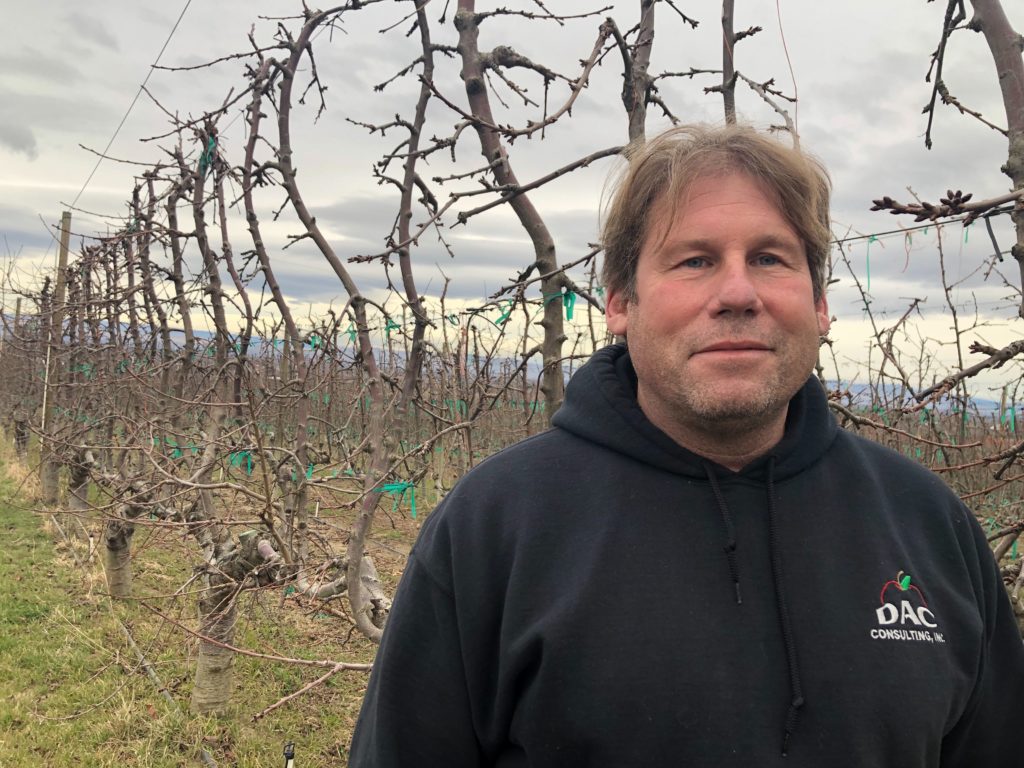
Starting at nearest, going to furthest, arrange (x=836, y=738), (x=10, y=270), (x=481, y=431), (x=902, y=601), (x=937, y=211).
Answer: (x=836, y=738) < (x=902, y=601) < (x=937, y=211) < (x=10, y=270) < (x=481, y=431)

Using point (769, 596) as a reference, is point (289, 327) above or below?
above

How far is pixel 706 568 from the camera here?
3.66 ft

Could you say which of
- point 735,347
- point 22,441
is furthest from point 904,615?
point 22,441

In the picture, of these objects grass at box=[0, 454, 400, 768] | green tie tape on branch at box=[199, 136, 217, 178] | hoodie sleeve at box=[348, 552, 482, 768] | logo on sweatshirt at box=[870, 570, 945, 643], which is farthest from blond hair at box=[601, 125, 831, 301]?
green tie tape on branch at box=[199, 136, 217, 178]

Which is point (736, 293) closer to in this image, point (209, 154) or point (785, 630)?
point (785, 630)

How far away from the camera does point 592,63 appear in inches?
81.8

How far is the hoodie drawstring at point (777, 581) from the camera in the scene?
1.04 meters

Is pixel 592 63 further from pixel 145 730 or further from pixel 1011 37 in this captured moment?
pixel 145 730

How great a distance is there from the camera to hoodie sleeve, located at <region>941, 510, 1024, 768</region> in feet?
4.17

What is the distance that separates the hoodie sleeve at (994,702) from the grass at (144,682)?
7.51 ft

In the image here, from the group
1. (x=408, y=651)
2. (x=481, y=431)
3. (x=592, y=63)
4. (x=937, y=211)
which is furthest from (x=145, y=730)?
(x=481, y=431)

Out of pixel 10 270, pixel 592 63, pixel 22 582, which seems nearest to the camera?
pixel 592 63

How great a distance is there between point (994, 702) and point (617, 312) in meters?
0.93

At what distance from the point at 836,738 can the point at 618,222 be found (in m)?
0.91
